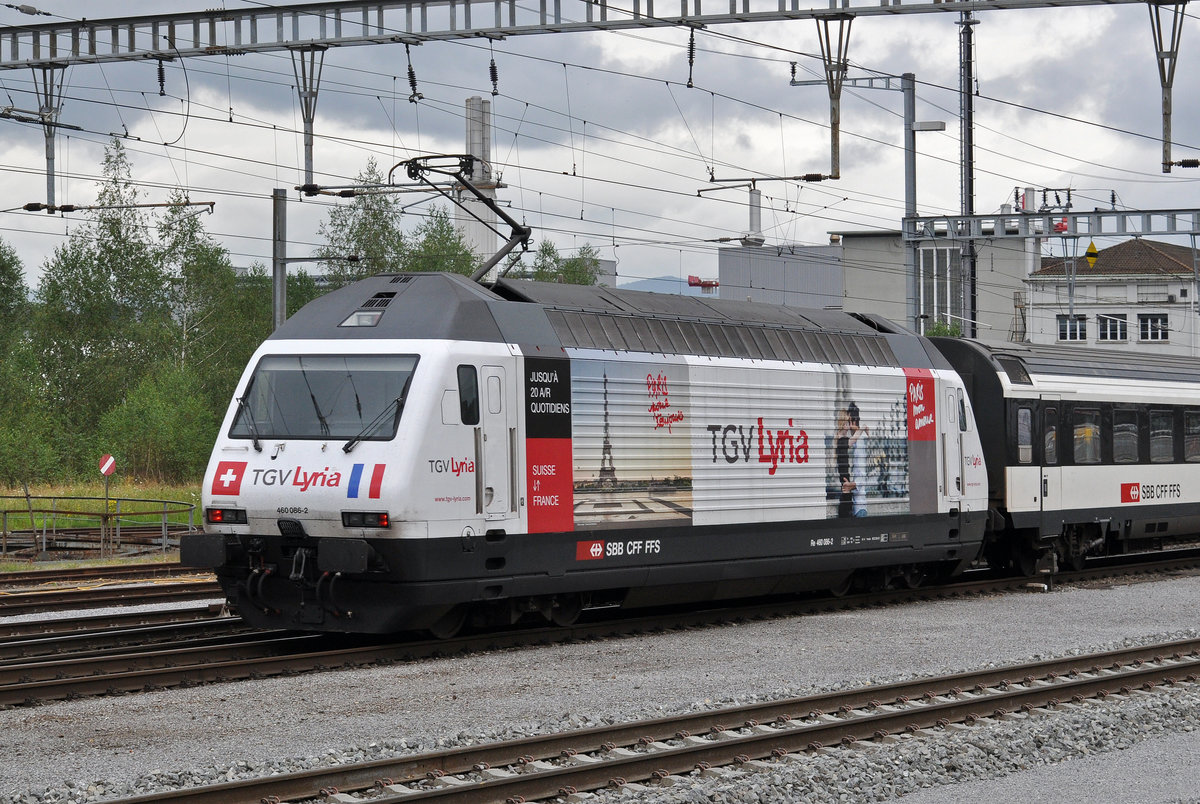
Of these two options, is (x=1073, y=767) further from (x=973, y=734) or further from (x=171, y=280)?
(x=171, y=280)

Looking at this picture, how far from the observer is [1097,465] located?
2173cm

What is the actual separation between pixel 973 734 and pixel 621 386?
5842mm

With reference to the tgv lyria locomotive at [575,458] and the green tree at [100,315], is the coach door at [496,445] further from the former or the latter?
the green tree at [100,315]

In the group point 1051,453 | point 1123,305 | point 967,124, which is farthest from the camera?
point 1123,305

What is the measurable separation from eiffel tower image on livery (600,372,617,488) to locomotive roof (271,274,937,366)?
0.60 meters

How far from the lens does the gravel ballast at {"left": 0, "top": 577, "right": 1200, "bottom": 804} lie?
8500 mm

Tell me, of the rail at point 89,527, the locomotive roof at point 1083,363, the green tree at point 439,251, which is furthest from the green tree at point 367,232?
the locomotive roof at point 1083,363

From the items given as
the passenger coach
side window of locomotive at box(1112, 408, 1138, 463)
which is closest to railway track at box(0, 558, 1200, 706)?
the passenger coach

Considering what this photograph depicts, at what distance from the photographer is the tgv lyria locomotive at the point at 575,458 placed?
12789 mm

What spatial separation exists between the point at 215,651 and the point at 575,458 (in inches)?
148

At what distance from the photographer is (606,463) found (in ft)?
47.6

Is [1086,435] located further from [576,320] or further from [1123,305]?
[1123,305]

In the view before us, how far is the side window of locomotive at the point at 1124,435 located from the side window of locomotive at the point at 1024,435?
7.07ft

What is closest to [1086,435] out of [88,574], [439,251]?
[88,574]
